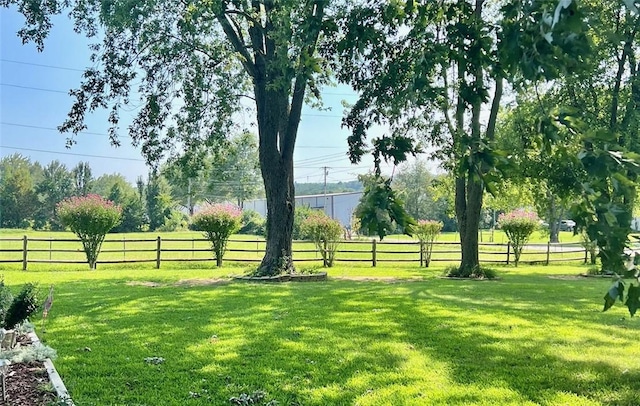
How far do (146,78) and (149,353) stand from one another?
7.89 metres

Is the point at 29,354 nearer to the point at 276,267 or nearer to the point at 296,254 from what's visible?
the point at 276,267

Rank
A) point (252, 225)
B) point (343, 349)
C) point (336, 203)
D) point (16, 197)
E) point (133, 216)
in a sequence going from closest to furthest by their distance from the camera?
point (343, 349)
point (16, 197)
point (252, 225)
point (133, 216)
point (336, 203)

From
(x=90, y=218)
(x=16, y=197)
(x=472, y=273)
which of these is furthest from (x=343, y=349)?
(x=16, y=197)

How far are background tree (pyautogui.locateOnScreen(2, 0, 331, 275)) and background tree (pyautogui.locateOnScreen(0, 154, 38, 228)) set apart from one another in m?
33.5

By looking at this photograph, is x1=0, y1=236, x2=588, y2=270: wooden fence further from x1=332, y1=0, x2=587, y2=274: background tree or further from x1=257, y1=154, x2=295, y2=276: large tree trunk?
x1=332, y1=0, x2=587, y2=274: background tree

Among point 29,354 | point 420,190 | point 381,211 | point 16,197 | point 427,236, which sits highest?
point 420,190

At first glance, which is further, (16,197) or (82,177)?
(82,177)

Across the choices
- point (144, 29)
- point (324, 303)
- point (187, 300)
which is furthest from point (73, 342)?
point (144, 29)

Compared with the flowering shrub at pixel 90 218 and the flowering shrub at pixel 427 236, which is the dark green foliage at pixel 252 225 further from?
the flowering shrub at pixel 90 218

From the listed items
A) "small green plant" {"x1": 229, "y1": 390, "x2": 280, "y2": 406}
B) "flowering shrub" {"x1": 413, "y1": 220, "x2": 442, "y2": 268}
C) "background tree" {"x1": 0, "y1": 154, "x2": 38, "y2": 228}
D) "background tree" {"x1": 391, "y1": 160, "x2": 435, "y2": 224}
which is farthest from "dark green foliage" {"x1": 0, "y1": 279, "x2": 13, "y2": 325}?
"background tree" {"x1": 391, "y1": 160, "x2": 435, "y2": 224}

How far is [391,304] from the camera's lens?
737cm

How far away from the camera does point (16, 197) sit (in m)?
40.3

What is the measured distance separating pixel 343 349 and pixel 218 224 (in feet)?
36.1

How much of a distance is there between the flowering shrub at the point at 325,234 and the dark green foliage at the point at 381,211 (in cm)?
1377
